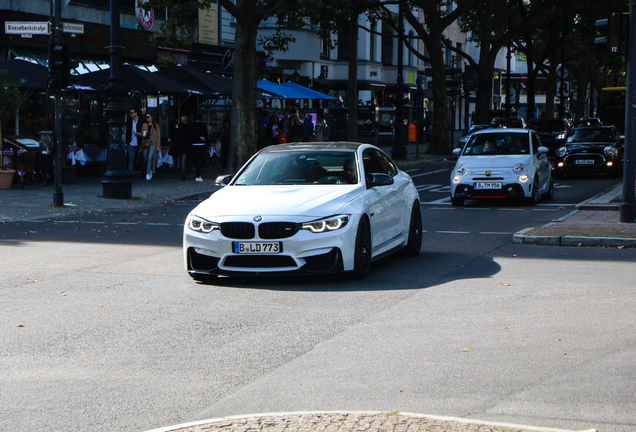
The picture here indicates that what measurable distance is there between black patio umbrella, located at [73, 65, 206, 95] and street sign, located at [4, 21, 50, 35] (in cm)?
664

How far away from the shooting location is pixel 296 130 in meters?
33.2

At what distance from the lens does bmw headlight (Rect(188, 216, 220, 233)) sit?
9.29 metres

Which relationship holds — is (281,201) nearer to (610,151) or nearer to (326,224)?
(326,224)

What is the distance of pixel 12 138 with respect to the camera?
75.2ft

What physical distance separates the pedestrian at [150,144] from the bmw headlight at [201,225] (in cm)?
1628

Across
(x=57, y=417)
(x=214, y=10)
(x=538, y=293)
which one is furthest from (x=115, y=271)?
(x=214, y=10)

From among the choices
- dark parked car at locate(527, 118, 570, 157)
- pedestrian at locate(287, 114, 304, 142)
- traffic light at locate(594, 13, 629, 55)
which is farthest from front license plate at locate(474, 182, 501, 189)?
dark parked car at locate(527, 118, 570, 157)

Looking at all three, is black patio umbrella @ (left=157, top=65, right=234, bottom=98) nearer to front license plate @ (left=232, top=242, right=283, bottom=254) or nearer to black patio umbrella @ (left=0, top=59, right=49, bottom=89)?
black patio umbrella @ (left=0, top=59, right=49, bottom=89)

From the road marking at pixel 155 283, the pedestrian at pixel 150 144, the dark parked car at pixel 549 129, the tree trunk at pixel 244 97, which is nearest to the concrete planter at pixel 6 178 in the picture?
the pedestrian at pixel 150 144

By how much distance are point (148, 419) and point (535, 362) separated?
2564 millimetres

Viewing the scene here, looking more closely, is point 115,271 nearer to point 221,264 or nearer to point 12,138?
point 221,264

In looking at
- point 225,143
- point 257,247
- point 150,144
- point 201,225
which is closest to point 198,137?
point 150,144

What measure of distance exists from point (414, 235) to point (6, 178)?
13.3 metres

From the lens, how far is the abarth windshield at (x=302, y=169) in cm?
1027
